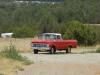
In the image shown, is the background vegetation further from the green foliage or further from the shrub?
the shrub

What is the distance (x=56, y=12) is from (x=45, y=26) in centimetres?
2151

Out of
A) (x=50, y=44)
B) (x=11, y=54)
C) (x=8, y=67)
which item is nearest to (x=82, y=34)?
(x=50, y=44)

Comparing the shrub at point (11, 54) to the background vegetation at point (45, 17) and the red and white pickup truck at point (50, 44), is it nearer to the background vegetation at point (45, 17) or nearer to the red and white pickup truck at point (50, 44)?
the red and white pickup truck at point (50, 44)

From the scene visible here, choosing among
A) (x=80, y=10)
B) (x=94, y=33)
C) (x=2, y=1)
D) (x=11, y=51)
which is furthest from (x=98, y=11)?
(x=11, y=51)

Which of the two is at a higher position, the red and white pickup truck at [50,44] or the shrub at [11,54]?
the shrub at [11,54]

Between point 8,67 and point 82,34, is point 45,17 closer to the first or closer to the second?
point 82,34

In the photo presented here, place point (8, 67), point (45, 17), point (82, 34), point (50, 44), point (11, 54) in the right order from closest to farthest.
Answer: point (8, 67), point (11, 54), point (50, 44), point (82, 34), point (45, 17)

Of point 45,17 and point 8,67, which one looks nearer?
point 8,67

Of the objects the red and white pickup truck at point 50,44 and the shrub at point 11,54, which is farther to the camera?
the red and white pickup truck at point 50,44

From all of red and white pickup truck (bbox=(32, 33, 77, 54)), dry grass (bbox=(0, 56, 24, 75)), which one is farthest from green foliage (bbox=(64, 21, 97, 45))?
dry grass (bbox=(0, 56, 24, 75))

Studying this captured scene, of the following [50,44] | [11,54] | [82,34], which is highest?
[11,54]

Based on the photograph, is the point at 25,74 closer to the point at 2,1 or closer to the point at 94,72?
the point at 94,72

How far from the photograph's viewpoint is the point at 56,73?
22.2m

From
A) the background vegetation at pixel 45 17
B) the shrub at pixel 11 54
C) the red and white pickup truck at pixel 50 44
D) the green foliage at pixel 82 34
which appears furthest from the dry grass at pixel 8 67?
the background vegetation at pixel 45 17
